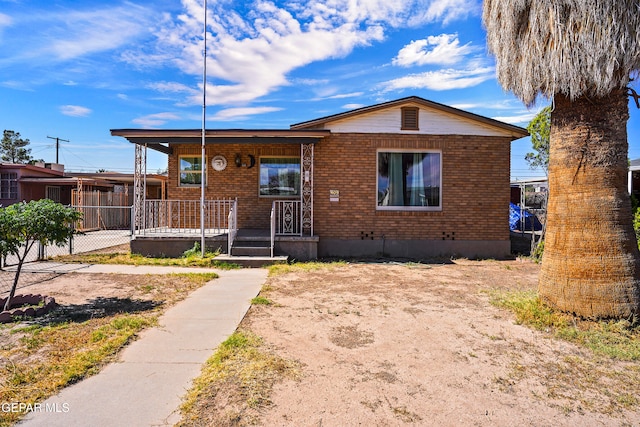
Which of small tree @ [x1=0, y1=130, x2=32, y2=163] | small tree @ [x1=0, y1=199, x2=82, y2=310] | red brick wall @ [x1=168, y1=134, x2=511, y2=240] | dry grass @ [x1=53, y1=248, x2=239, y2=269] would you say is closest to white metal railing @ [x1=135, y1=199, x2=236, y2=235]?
dry grass @ [x1=53, y1=248, x2=239, y2=269]

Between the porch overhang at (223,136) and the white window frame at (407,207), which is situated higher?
the porch overhang at (223,136)

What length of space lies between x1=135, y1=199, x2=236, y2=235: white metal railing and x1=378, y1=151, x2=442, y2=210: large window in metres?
4.42

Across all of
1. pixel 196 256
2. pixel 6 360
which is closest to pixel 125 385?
pixel 6 360

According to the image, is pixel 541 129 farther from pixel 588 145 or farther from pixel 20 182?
pixel 20 182

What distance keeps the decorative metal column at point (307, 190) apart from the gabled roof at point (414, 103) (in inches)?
25.0

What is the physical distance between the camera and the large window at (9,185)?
21.6 meters

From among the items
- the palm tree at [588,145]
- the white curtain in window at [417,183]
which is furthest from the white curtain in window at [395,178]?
the palm tree at [588,145]

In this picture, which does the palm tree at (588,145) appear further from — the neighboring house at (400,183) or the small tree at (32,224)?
the small tree at (32,224)

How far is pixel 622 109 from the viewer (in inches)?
190

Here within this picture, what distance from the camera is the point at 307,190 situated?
1023 centimetres

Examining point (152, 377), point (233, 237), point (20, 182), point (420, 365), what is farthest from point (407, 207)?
point (20, 182)

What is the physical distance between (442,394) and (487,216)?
8.53m

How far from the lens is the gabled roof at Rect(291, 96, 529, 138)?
401 inches

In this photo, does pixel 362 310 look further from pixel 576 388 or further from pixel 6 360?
pixel 6 360
